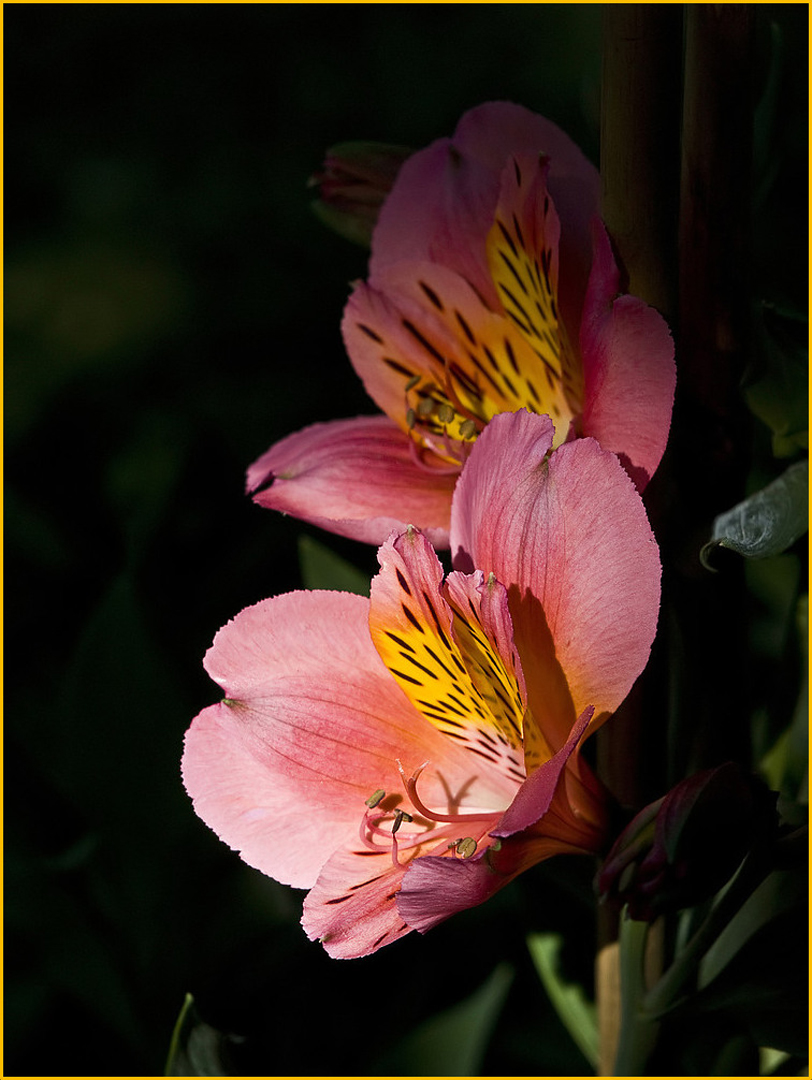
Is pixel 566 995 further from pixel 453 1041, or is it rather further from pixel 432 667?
pixel 432 667

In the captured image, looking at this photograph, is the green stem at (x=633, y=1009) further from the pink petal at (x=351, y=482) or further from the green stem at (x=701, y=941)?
the pink petal at (x=351, y=482)

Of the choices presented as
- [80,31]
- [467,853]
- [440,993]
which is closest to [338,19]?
[80,31]

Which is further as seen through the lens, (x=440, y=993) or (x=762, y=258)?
(x=440, y=993)

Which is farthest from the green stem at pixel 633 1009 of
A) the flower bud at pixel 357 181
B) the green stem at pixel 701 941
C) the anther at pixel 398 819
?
the flower bud at pixel 357 181

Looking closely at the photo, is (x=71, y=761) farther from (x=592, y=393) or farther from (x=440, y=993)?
(x=592, y=393)

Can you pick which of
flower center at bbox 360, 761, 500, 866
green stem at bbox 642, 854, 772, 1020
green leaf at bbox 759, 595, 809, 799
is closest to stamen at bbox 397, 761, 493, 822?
flower center at bbox 360, 761, 500, 866

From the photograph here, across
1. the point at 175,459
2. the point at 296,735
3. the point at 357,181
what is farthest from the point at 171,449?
the point at 296,735

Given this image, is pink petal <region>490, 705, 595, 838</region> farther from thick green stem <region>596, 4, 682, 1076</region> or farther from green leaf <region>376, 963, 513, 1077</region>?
green leaf <region>376, 963, 513, 1077</region>
